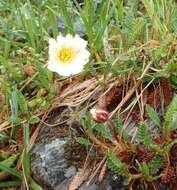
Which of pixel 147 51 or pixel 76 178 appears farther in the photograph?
pixel 147 51

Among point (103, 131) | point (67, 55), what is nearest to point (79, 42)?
point (67, 55)

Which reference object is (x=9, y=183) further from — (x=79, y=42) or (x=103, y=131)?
(x=79, y=42)

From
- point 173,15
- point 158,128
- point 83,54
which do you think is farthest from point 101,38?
point 158,128

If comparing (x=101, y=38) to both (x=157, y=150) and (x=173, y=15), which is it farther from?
(x=157, y=150)

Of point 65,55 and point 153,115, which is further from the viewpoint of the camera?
point 65,55

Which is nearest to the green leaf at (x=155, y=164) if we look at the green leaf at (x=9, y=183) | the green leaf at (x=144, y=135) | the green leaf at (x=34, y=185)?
the green leaf at (x=144, y=135)

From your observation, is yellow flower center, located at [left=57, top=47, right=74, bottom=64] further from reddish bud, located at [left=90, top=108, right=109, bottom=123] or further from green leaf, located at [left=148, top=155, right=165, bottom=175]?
green leaf, located at [left=148, top=155, right=165, bottom=175]

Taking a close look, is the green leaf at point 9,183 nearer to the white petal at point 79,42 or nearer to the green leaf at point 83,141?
the green leaf at point 83,141

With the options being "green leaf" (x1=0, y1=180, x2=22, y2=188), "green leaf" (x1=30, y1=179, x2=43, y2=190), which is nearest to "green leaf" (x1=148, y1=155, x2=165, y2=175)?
"green leaf" (x1=30, y1=179, x2=43, y2=190)
